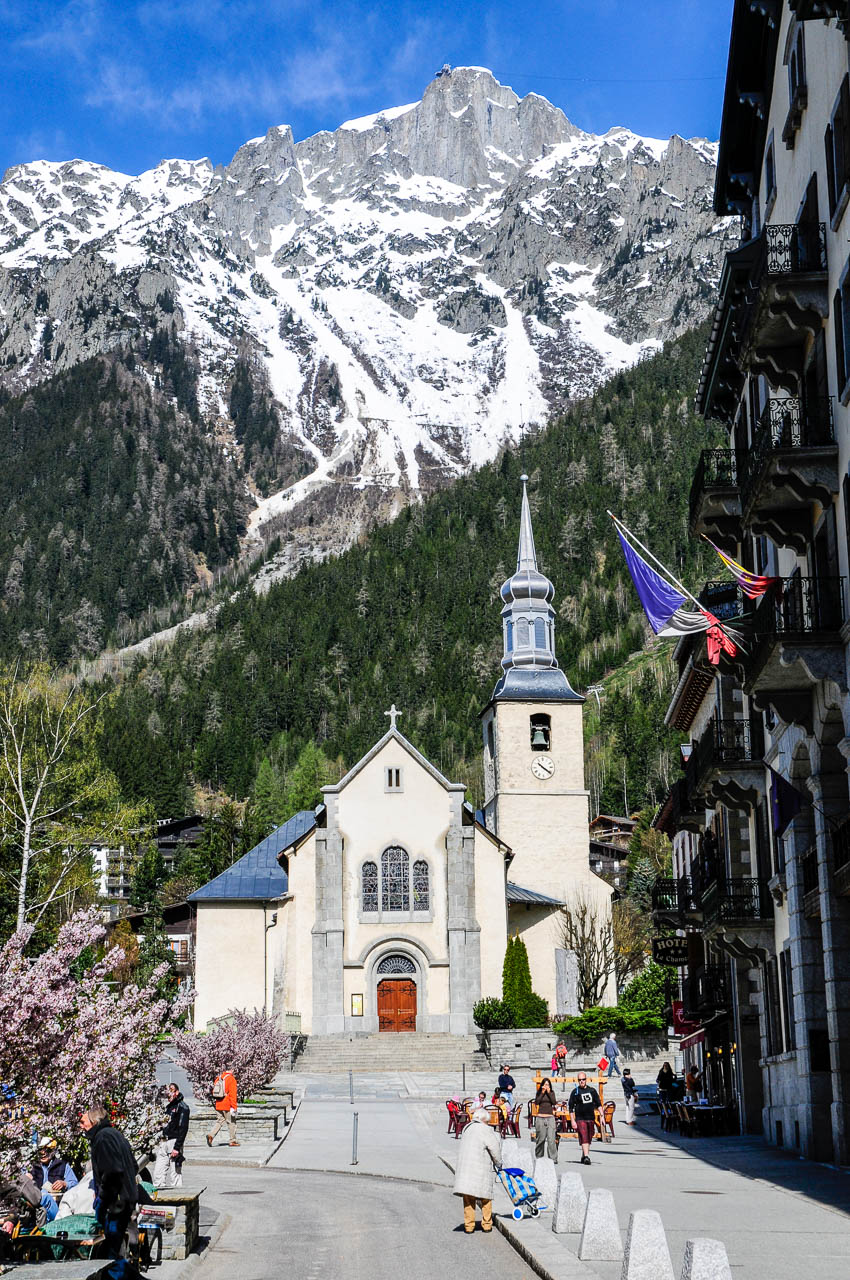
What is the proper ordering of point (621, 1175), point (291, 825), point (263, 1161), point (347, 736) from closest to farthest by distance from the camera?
point (621, 1175), point (263, 1161), point (291, 825), point (347, 736)

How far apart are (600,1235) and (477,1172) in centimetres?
433

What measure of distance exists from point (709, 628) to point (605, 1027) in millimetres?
35159

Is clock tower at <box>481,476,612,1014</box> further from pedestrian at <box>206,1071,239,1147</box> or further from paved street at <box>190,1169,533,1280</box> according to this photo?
paved street at <box>190,1169,533,1280</box>

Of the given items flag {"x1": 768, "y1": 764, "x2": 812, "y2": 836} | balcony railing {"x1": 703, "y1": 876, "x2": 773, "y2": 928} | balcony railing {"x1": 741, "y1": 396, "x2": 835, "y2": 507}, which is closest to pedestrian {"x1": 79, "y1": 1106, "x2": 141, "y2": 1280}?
balcony railing {"x1": 741, "y1": 396, "x2": 835, "y2": 507}

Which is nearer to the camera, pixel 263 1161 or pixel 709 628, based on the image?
pixel 709 628

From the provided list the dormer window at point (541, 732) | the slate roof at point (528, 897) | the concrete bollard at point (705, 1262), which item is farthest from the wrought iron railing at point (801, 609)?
the dormer window at point (541, 732)

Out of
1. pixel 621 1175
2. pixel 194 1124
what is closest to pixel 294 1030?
pixel 194 1124

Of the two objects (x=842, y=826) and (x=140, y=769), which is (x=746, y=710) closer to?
(x=842, y=826)

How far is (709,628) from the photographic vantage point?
2481 cm

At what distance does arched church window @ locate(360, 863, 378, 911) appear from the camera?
70.7m

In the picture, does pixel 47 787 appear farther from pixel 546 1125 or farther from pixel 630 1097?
pixel 546 1125

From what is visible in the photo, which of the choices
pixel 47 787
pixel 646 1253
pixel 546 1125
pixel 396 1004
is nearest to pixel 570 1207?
pixel 646 1253

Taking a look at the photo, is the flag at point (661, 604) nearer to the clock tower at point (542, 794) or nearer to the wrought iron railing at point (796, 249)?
the wrought iron railing at point (796, 249)

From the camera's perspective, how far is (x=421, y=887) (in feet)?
233
